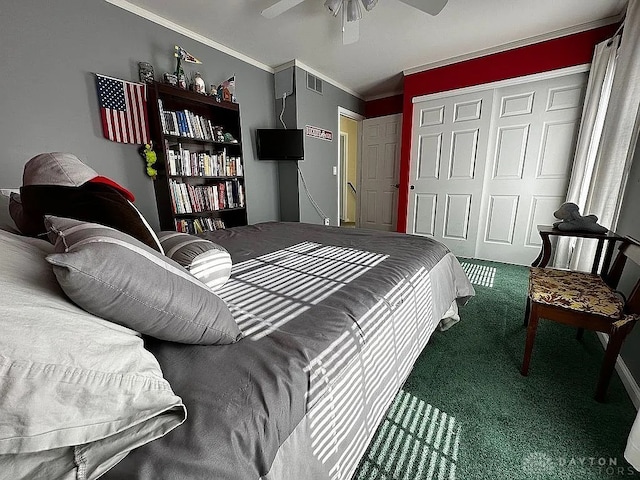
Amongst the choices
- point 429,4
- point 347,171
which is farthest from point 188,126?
point 347,171

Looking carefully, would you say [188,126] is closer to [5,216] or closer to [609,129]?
[5,216]

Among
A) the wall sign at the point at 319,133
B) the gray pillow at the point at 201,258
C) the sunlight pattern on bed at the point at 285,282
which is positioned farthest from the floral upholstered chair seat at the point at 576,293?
the wall sign at the point at 319,133

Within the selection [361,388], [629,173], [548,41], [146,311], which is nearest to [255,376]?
[146,311]

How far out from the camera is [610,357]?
119 cm

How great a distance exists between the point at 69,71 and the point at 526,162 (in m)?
4.51

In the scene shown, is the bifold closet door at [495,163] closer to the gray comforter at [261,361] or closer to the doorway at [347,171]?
the doorway at [347,171]

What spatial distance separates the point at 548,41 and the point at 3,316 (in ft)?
14.3

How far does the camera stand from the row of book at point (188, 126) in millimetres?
2371

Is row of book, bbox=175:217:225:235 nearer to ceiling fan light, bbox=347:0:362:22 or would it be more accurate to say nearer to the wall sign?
the wall sign

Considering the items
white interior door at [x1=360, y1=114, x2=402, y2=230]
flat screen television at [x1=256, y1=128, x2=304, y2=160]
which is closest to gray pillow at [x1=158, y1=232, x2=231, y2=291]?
flat screen television at [x1=256, y1=128, x2=304, y2=160]

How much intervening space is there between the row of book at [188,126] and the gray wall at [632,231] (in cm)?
329

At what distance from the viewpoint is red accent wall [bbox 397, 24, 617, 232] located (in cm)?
266

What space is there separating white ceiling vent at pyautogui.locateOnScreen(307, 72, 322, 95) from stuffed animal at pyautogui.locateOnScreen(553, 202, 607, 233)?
3147 mm

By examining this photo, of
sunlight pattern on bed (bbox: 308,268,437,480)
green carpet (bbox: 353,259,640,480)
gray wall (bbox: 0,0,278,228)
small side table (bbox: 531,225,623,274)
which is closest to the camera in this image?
sunlight pattern on bed (bbox: 308,268,437,480)
